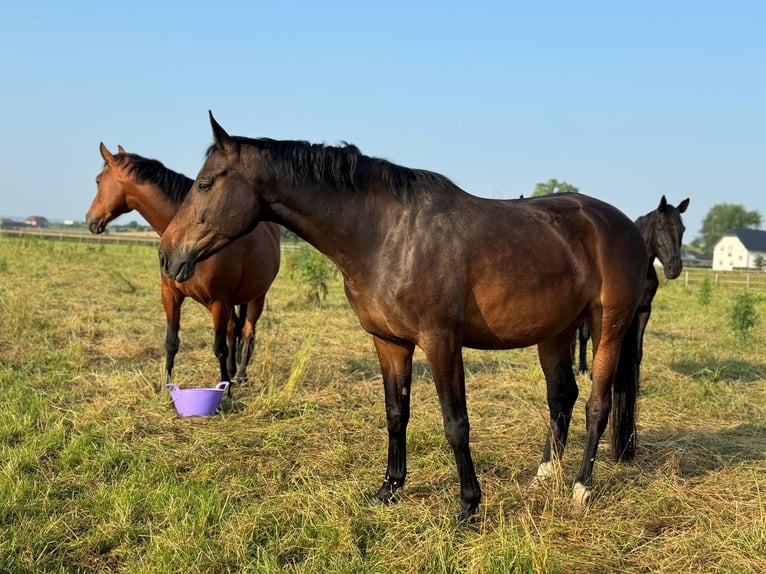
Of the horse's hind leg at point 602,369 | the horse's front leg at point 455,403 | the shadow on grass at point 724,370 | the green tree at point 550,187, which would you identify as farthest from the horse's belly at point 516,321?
the green tree at point 550,187

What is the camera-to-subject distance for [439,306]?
3436mm

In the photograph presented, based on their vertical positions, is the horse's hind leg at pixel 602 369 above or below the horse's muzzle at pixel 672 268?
below

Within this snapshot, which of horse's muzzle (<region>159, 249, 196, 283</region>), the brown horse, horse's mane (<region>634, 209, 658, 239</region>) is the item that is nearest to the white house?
horse's mane (<region>634, 209, 658, 239</region>)

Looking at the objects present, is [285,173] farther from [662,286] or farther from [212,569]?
[662,286]

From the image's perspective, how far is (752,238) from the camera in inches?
2864

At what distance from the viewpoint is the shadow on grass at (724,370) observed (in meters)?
7.57

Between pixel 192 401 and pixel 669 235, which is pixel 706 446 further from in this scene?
pixel 192 401

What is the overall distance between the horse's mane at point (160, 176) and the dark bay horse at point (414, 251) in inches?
109

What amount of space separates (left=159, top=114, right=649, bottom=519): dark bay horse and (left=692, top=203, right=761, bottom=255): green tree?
345ft

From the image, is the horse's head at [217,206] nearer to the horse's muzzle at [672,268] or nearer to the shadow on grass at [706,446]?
the shadow on grass at [706,446]

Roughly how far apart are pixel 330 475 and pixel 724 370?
633cm

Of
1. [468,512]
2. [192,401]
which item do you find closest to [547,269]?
[468,512]

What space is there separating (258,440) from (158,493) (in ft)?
3.97

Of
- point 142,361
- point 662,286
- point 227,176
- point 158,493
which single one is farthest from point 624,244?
point 662,286
